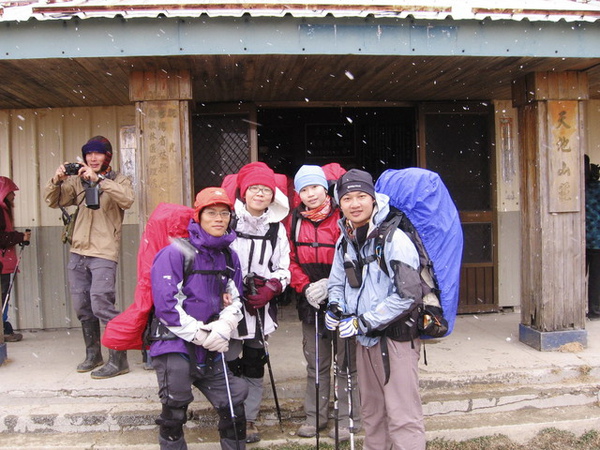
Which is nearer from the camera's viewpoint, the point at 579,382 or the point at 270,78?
the point at 579,382

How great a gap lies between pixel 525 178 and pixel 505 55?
1380 millimetres

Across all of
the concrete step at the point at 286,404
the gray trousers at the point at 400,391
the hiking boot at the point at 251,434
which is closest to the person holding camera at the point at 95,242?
the concrete step at the point at 286,404

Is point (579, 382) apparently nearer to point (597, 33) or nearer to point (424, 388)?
point (424, 388)

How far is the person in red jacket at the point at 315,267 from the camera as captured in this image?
3656 mm

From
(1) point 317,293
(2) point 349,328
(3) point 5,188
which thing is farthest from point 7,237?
(2) point 349,328

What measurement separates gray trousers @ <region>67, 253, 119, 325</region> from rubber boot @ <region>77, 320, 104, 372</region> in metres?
0.07

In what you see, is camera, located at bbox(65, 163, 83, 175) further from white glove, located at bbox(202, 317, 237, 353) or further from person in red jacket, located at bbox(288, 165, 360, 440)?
white glove, located at bbox(202, 317, 237, 353)

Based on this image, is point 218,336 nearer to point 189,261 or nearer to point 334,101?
point 189,261

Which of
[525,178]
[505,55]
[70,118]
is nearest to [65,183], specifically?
[70,118]

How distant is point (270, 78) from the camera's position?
532cm

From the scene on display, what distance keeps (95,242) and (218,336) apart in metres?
2.09

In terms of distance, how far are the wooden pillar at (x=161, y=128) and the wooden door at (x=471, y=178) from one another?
11.2 feet

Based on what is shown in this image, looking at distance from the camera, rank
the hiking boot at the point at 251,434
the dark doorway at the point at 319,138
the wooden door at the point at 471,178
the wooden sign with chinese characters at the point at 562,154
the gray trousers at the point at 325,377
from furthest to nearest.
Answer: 1. the dark doorway at the point at 319,138
2. the wooden door at the point at 471,178
3. the wooden sign with chinese characters at the point at 562,154
4. the hiking boot at the point at 251,434
5. the gray trousers at the point at 325,377

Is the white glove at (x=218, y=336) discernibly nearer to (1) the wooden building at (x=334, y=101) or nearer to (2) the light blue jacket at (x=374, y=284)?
(2) the light blue jacket at (x=374, y=284)
